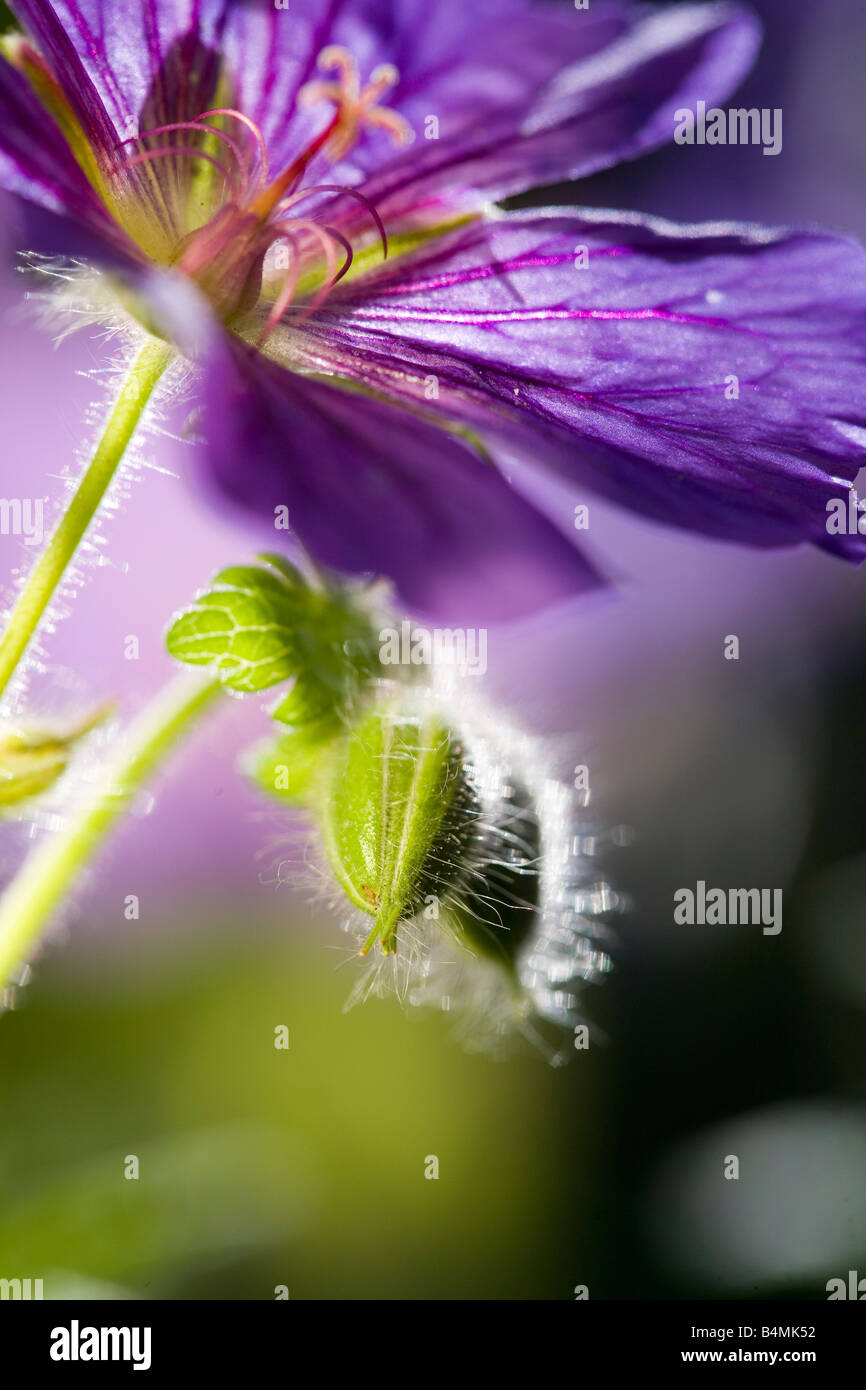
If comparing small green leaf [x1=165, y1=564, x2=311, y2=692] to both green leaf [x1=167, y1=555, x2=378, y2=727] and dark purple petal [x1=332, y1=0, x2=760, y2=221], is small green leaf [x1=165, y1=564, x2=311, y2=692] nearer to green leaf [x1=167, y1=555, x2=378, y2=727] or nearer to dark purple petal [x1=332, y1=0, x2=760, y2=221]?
green leaf [x1=167, y1=555, x2=378, y2=727]

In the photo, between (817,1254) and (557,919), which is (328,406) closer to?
(557,919)

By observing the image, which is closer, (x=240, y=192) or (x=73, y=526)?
(x=73, y=526)

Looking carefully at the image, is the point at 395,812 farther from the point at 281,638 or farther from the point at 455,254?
the point at 455,254

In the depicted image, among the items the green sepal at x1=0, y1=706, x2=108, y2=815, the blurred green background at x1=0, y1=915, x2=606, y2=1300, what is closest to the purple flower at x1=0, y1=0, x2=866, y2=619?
the green sepal at x1=0, y1=706, x2=108, y2=815

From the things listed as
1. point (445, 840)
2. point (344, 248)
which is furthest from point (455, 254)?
point (445, 840)
